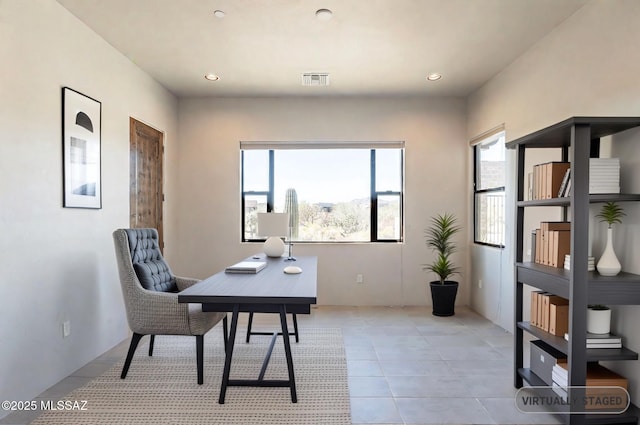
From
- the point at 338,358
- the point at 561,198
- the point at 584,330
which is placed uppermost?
the point at 561,198

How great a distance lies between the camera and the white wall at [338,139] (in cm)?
508

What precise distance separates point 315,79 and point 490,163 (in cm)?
224

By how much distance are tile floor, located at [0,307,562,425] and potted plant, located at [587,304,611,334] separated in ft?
1.89

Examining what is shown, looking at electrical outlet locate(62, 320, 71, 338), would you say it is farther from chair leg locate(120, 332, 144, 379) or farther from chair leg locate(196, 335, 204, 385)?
chair leg locate(196, 335, 204, 385)

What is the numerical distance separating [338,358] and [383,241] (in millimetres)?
2254

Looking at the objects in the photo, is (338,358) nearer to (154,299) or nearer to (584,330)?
(154,299)

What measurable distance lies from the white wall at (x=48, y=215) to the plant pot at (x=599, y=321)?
11.2 ft

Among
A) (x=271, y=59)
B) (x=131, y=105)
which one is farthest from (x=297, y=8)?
(x=131, y=105)

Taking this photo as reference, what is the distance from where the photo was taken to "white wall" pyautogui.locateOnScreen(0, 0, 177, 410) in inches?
93.2

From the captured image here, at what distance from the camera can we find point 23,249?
2.47m

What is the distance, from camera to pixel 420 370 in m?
3.00

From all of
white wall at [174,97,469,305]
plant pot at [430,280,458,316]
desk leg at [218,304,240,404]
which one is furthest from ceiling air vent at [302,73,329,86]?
desk leg at [218,304,240,404]

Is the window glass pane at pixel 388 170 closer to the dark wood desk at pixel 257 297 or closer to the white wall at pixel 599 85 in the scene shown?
the white wall at pixel 599 85

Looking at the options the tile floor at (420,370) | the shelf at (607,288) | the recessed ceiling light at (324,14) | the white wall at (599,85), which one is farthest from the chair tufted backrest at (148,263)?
the white wall at (599,85)
